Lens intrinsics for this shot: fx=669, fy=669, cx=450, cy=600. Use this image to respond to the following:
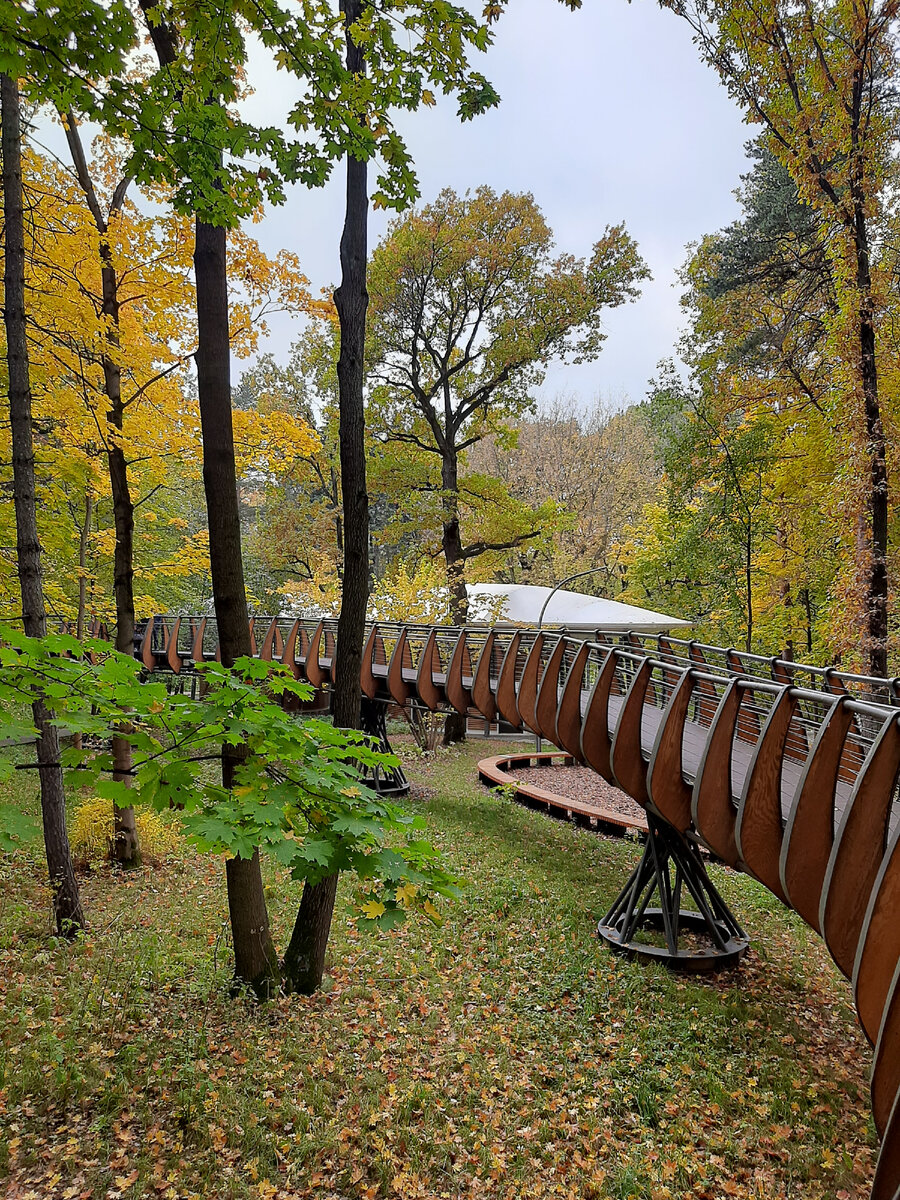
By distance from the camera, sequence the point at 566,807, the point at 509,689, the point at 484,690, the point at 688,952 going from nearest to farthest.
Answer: the point at 688,952 < the point at 509,689 < the point at 484,690 < the point at 566,807

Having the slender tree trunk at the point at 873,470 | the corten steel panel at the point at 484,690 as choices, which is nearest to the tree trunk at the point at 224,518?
the corten steel panel at the point at 484,690

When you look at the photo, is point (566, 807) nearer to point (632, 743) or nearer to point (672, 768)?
point (632, 743)

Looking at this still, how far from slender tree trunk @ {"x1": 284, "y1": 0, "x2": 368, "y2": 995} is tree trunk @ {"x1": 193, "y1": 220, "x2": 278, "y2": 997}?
12.7 inches

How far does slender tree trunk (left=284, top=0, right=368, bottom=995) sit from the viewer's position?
215 inches

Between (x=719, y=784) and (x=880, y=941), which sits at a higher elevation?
(x=719, y=784)

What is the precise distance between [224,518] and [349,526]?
1008mm

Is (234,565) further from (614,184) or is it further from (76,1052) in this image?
(614,184)

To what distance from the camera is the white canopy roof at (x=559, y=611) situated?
62.2 ft

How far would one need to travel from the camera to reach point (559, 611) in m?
20.3

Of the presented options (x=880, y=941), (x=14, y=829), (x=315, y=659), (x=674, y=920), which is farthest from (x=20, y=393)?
(x=315, y=659)

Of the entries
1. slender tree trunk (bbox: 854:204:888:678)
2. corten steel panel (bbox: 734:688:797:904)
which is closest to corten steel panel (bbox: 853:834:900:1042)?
corten steel panel (bbox: 734:688:797:904)

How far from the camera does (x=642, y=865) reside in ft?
24.2

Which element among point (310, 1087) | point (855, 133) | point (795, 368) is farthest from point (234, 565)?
point (795, 368)

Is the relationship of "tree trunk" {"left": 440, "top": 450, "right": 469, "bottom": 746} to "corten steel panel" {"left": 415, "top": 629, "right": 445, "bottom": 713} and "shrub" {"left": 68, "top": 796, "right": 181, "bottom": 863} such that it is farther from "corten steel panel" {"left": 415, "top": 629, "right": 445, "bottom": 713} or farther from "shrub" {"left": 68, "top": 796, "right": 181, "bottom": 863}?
"shrub" {"left": 68, "top": 796, "right": 181, "bottom": 863}
